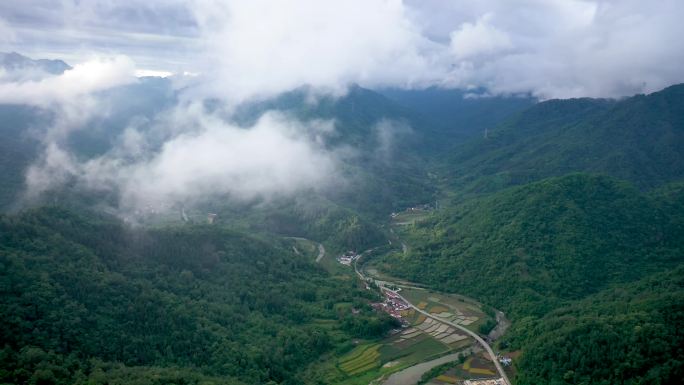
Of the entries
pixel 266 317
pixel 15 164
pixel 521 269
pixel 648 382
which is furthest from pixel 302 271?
pixel 15 164

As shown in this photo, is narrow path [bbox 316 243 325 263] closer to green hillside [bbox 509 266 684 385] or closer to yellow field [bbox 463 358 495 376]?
yellow field [bbox 463 358 495 376]

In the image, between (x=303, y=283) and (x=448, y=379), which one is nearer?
(x=448, y=379)

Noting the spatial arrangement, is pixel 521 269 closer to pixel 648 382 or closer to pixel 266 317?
pixel 648 382

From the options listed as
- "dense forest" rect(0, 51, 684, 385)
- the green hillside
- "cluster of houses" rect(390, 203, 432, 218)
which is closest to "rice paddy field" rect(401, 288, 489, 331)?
"dense forest" rect(0, 51, 684, 385)

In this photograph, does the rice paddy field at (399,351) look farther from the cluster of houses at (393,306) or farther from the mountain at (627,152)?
the mountain at (627,152)

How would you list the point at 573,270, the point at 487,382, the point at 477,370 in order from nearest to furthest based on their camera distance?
the point at 487,382, the point at 477,370, the point at 573,270

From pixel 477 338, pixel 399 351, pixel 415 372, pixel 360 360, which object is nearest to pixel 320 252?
pixel 399 351

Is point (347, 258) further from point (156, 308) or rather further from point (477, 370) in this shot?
point (156, 308)
